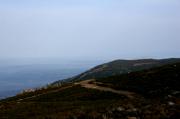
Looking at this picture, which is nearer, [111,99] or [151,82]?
[111,99]

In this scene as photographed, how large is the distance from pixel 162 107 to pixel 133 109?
197cm

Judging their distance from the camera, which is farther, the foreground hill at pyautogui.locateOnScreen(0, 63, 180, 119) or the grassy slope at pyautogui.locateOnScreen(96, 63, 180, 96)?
the grassy slope at pyautogui.locateOnScreen(96, 63, 180, 96)

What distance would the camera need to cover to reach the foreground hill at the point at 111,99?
83.9 ft

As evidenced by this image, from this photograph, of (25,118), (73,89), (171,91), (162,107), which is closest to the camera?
(162,107)

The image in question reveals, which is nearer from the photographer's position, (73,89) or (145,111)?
(145,111)

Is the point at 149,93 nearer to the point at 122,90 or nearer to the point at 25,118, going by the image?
the point at 122,90

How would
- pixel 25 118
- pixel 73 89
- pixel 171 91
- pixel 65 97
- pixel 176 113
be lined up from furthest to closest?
pixel 73 89
pixel 65 97
pixel 171 91
pixel 25 118
pixel 176 113

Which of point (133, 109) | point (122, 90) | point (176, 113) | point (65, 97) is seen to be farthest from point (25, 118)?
point (122, 90)

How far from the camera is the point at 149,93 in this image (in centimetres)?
5422

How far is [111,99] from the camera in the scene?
162 ft

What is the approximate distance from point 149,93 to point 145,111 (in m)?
30.6

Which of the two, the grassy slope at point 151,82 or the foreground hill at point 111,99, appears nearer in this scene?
the foreground hill at point 111,99

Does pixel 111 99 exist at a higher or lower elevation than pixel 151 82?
lower

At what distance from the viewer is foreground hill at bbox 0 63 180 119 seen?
25.6 m
